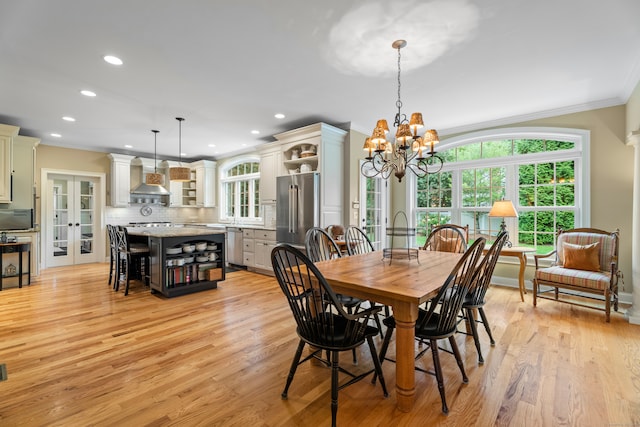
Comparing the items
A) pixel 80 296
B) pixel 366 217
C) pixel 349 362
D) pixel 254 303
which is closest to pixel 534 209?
pixel 366 217

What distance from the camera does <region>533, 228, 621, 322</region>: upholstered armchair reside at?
10.6 ft

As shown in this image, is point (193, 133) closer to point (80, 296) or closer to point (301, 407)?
point (80, 296)

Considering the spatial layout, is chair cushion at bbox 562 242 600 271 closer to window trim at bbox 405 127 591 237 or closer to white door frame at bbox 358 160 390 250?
window trim at bbox 405 127 591 237

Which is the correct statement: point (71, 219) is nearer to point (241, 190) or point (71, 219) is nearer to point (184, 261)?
point (241, 190)

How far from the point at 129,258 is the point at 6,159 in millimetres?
2688

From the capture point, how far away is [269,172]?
18.7ft

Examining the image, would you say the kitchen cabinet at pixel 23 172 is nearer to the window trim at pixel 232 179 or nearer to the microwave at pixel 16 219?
the microwave at pixel 16 219

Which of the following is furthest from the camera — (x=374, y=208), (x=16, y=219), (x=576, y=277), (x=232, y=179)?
(x=232, y=179)

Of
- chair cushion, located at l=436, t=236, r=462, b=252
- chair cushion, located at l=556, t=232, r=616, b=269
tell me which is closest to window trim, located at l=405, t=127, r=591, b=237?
chair cushion, located at l=556, t=232, r=616, b=269

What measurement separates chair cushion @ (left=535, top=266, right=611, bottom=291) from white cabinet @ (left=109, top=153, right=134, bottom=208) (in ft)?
26.2

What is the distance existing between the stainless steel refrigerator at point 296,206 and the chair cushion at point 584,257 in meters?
3.30

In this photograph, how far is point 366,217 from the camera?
5312 millimetres

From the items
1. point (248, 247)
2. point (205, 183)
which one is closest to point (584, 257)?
point (248, 247)

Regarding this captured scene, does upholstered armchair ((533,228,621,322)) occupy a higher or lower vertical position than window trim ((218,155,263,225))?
lower
